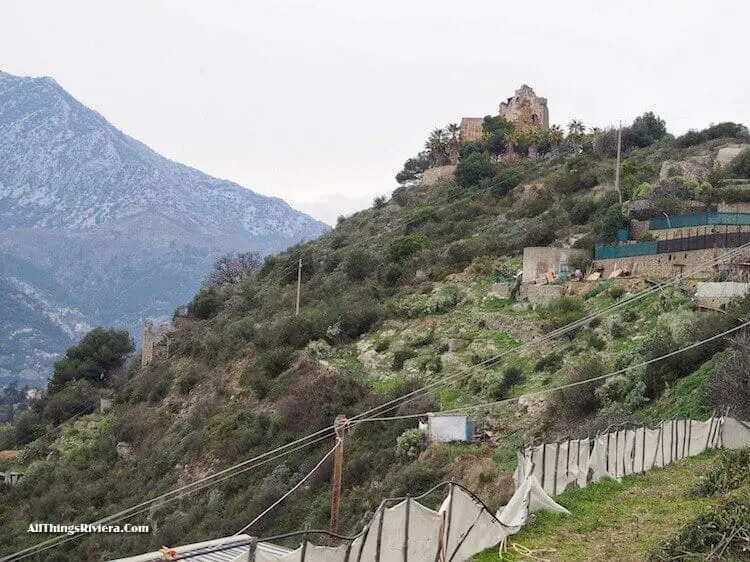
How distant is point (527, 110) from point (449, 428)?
64.3 m

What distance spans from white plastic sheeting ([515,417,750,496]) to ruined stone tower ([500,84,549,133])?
66923mm

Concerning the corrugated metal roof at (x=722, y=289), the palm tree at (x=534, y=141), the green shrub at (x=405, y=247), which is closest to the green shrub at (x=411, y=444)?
the corrugated metal roof at (x=722, y=289)

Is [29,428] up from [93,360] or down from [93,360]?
down

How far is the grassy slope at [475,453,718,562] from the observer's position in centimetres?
1167

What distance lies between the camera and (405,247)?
5184 cm

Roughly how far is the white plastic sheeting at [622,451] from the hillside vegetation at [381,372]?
988 mm

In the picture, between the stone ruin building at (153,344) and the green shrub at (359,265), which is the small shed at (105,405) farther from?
the green shrub at (359,265)

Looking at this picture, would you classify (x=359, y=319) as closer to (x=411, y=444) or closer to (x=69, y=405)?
(x=411, y=444)

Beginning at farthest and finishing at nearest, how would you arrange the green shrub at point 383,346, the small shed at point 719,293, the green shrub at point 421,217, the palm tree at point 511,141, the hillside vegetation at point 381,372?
the palm tree at point 511,141 < the green shrub at point 421,217 < the green shrub at point 383,346 < the small shed at point 719,293 < the hillside vegetation at point 381,372

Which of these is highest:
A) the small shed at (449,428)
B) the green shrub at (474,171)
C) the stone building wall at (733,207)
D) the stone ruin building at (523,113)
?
the stone ruin building at (523,113)

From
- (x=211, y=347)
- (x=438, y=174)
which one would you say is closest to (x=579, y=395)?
(x=211, y=347)

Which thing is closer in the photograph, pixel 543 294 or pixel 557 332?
pixel 557 332

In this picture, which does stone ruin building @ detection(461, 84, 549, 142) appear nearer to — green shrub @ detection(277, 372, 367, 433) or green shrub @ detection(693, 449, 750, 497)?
green shrub @ detection(277, 372, 367, 433)

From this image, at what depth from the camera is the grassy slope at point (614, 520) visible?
38.3 feet
